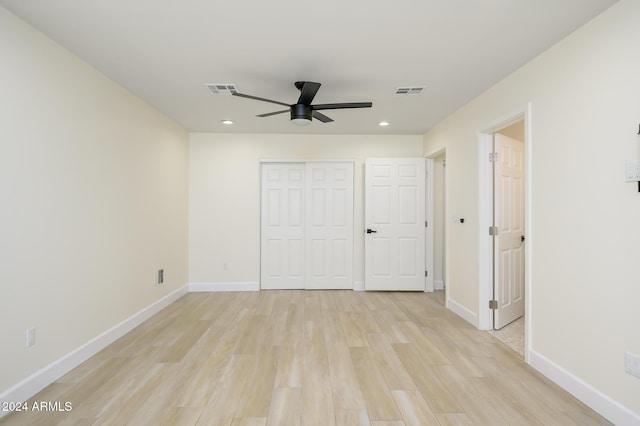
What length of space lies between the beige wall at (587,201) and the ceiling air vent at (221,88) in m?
2.63

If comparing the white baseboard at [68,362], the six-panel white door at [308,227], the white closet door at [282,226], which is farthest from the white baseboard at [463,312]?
the white baseboard at [68,362]

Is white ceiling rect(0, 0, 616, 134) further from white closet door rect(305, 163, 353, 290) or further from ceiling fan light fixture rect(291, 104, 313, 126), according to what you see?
white closet door rect(305, 163, 353, 290)

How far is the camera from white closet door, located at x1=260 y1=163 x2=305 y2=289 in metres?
5.05

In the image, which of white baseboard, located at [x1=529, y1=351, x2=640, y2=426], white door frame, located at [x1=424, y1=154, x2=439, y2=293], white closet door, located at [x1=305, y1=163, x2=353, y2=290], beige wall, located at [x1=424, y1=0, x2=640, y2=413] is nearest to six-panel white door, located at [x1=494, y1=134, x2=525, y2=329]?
beige wall, located at [x1=424, y1=0, x2=640, y2=413]

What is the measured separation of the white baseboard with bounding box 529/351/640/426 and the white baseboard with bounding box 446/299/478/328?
891 millimetres

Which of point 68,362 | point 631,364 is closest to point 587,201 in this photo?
point 631,364

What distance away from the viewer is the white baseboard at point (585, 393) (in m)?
1.79

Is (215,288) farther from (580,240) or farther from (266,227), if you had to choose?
(580,240)

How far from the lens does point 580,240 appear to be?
6.91ft

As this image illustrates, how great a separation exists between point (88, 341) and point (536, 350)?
375 cm

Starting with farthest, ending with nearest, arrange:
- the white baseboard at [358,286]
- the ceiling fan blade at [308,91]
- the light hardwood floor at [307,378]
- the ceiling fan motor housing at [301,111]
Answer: the white baseboard at [358,286] < the ceiling fan motor housing at [301,111] < the ceiling fan blade at [308,91] < the light hardwood floor at [307,378]

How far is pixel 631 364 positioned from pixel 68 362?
3.81 meters

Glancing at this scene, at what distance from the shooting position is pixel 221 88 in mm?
3121

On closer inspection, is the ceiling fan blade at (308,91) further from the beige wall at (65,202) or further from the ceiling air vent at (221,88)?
the beige wall at (65,202)
